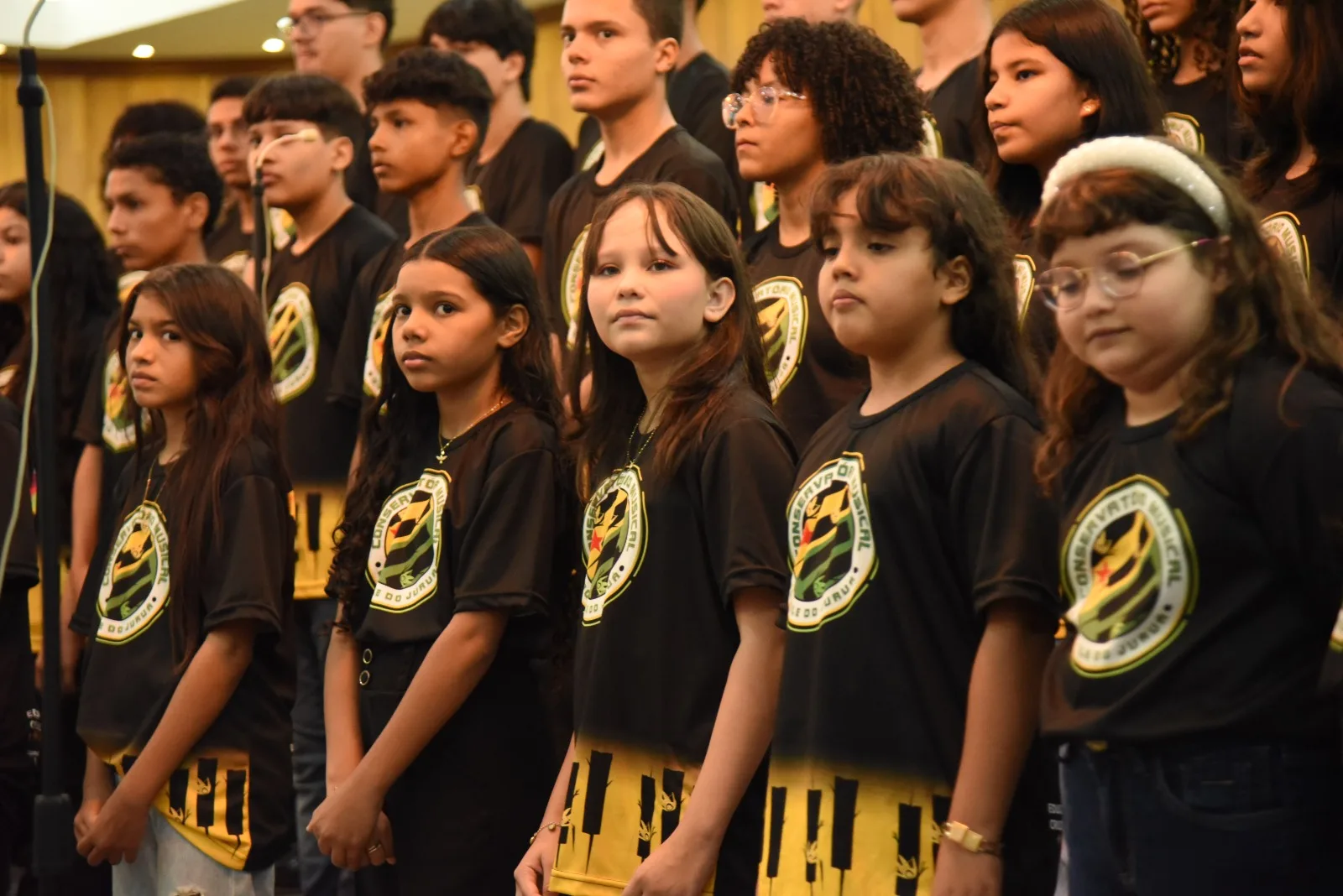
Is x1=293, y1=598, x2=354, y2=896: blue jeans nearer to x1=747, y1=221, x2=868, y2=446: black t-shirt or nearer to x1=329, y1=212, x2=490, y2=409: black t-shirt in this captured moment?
x1=329, y1=212, x2=490, y2=409: black t-shirt

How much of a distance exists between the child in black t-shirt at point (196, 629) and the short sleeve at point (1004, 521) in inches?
50.9

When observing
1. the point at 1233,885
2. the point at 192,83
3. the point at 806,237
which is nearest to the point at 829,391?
the point at 806,237

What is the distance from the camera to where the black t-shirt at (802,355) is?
2.72 m

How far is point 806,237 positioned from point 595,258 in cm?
46

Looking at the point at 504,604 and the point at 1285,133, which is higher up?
the point at 1285,133

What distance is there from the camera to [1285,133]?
2.49 meters

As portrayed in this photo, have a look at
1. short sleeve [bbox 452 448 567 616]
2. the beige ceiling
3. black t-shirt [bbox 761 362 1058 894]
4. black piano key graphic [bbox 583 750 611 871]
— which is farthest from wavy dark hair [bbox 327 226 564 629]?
the beige ceiling

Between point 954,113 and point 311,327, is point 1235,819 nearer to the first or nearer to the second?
point 954,113

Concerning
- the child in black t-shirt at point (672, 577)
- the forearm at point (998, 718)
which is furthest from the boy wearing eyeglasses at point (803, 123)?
the forearm at point (998, 718)

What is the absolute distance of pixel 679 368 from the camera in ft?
7.93

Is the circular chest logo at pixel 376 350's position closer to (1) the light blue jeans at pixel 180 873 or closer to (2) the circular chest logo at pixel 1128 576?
(1) the light blue jeans at pixel 180 873

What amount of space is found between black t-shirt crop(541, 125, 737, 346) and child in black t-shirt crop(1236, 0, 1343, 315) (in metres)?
1.00

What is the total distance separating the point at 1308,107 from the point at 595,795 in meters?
1.29

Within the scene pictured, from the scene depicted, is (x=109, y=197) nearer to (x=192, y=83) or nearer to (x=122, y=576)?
(x=122, y=576)
